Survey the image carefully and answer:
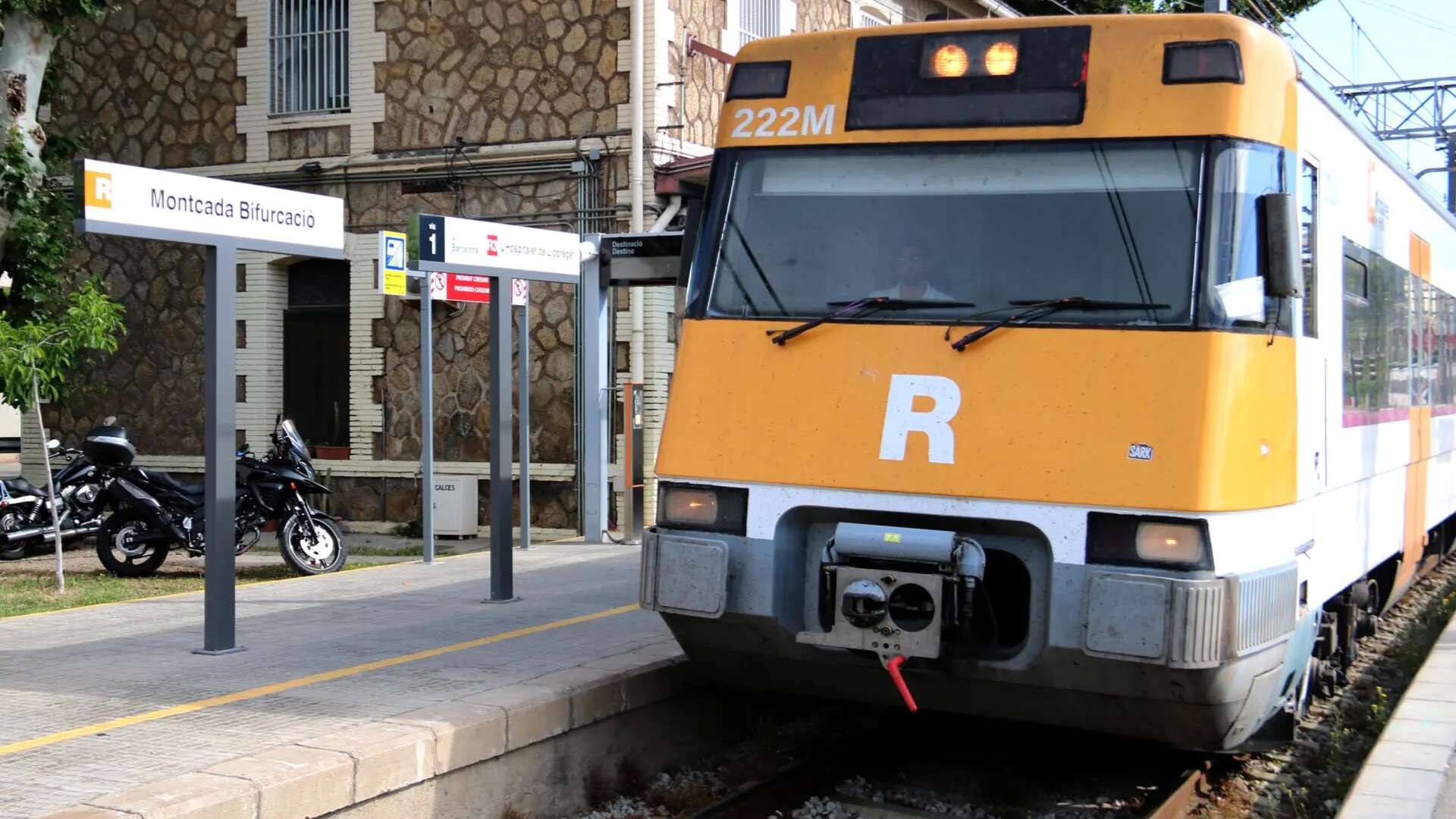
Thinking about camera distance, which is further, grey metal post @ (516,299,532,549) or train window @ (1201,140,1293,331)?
grey metal post @ (516,299,532,549)

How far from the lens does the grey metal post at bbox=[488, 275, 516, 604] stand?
10.1 metres

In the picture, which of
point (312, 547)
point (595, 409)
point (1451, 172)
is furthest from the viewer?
point (1451, 172)

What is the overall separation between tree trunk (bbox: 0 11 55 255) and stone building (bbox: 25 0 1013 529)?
131 inches

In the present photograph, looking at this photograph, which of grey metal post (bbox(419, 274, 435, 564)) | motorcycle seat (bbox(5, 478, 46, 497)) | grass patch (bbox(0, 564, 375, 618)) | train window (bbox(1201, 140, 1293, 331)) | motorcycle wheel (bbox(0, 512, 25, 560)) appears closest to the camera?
train window (bbox(1201, 140, 1293, 331))

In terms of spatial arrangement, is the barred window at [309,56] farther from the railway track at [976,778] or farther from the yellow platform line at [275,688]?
the railway track at [976,778]

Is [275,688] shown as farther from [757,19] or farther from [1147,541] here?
[757,19]

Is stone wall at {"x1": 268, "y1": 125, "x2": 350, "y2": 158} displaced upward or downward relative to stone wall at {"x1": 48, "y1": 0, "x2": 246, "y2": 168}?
downward

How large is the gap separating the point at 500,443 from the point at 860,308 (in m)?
4.34

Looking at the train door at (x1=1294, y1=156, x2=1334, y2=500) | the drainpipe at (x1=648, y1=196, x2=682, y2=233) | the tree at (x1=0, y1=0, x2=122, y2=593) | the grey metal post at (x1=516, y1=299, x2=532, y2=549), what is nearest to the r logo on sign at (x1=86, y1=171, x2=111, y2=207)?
the tree at (x1=0, y1=0, x2=122, y2=593)

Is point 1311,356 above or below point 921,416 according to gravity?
above

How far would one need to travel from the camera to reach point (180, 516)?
43.5 feet

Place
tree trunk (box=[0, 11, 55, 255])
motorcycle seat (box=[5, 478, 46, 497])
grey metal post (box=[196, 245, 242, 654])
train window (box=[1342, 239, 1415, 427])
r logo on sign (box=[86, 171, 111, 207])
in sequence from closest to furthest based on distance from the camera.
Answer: r logo on sign (box=[86, 171, 111, 207]), train window (box=[1342, 239, 1415, 427]), grey metal post (box=[196, 245, 242, 654]), tree trunk (box=[0, 11, 55, 255]), motorcycle seat (box=[5, 478, 46, 497])

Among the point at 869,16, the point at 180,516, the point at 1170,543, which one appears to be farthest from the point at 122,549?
the point at 869,16

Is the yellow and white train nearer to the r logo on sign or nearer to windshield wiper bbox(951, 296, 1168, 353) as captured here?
windshield wiper bbox(951, 296, 1168, 353)
